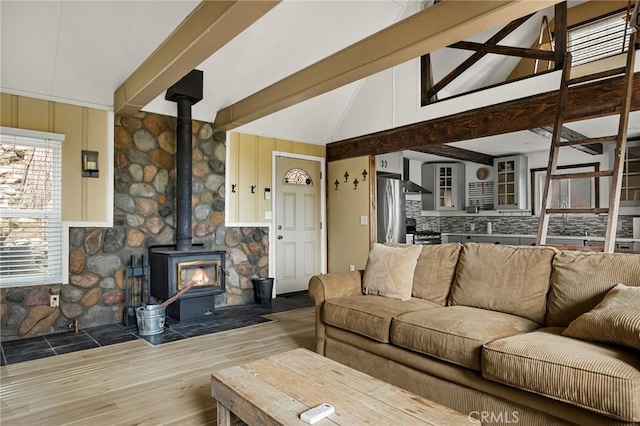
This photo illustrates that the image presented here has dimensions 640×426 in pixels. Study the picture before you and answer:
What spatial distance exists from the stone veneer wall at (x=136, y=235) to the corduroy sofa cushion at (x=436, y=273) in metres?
3.02

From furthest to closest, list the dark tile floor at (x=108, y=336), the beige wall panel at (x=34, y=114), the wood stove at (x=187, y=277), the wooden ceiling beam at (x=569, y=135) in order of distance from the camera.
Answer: the wooden ceiling beam at (x=569, y=135) → the wood stove at (x=187, y=277) → the beige wall panel at (x=34, y=114) → the dark tile floor at (x=108, y=336)

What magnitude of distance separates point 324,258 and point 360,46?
154 inches

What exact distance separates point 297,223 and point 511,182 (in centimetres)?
421

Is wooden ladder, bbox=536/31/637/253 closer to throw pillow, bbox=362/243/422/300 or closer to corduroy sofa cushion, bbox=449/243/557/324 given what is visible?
corduroy sofa cushion, bbox=449/243/557/324

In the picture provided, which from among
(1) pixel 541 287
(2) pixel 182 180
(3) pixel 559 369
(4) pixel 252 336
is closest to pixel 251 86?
(2) pixel 182 180

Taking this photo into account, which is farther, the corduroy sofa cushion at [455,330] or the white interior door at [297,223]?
the white interior door at [297,223]

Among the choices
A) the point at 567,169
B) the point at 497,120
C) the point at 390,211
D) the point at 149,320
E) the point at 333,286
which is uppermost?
the point at 497,120

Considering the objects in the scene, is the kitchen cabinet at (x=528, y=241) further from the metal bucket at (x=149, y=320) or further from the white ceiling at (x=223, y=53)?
the metal bucket at (x=149, y=320)

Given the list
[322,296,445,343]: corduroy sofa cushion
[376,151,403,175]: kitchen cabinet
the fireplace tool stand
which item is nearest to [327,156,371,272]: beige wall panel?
[376,151,403,175]: kitchen cabinet

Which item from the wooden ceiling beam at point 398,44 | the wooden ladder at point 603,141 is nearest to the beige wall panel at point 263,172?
the wooden ceiling beam at point 398,44

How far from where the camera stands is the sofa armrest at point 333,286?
317 cm

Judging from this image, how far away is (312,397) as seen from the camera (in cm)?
160

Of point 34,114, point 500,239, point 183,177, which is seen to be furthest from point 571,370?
point 500,239

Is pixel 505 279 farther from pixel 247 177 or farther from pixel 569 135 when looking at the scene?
pixel 247 177
